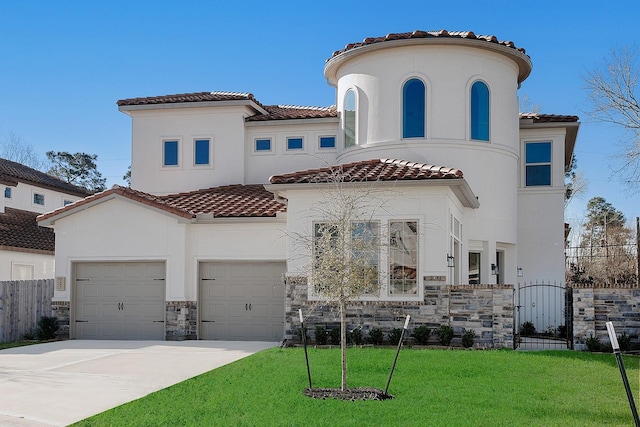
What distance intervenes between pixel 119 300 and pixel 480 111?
11.8 m

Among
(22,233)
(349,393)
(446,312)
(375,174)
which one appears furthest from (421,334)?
(22,233)

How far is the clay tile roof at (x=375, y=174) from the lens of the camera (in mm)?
16750

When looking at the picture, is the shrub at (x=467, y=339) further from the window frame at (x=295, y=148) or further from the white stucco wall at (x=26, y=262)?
the white stucco wall at (x=26, y=262)

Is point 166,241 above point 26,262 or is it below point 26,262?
above

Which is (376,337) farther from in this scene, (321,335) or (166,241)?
(166,241)

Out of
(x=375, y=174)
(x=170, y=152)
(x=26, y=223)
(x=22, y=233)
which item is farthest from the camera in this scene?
(x=26, y=223)

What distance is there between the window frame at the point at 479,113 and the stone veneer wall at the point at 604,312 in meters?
5.81

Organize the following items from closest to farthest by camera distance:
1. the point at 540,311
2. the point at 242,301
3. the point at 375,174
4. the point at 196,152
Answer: the point at 375,174, the point at 242,301, the point at 540,311, the point at 196,152

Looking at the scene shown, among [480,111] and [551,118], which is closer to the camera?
[480,111]

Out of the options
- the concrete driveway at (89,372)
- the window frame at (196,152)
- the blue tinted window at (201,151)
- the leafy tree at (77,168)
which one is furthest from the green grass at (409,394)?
the leafy tree at (77,168)

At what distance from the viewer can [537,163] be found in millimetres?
23359

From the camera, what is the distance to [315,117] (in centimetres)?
2328

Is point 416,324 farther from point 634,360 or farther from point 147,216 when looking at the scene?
point 147,216

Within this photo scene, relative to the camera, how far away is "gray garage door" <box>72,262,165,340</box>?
19594mm
